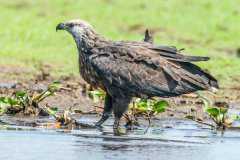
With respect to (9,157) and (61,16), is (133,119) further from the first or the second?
(61,16)

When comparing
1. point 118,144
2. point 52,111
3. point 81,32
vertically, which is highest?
point 81,32

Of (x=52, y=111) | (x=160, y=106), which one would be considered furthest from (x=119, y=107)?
(x=52, y=111)

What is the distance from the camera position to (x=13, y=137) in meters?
10.2

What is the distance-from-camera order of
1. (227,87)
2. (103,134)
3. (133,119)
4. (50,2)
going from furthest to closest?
(50,2) < (227,87) < (133,119) < (103,134)

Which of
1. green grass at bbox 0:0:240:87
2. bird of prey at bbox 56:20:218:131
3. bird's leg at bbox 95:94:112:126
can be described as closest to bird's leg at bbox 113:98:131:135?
bird of prey at bbox 56:20:218:131

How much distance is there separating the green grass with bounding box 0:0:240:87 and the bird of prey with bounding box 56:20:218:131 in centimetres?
420

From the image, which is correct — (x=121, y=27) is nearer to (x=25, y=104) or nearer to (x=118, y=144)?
(x=25, y=104)

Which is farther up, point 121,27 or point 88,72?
point 121,27

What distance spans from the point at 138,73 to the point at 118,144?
4.72 feet

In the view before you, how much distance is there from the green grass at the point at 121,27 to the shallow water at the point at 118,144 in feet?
15.2

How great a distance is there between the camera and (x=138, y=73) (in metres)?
11.2

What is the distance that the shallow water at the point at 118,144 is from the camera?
30.6 ft

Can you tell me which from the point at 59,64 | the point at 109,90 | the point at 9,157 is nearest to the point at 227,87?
the point at 59,64

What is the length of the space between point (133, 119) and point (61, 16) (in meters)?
8.78
